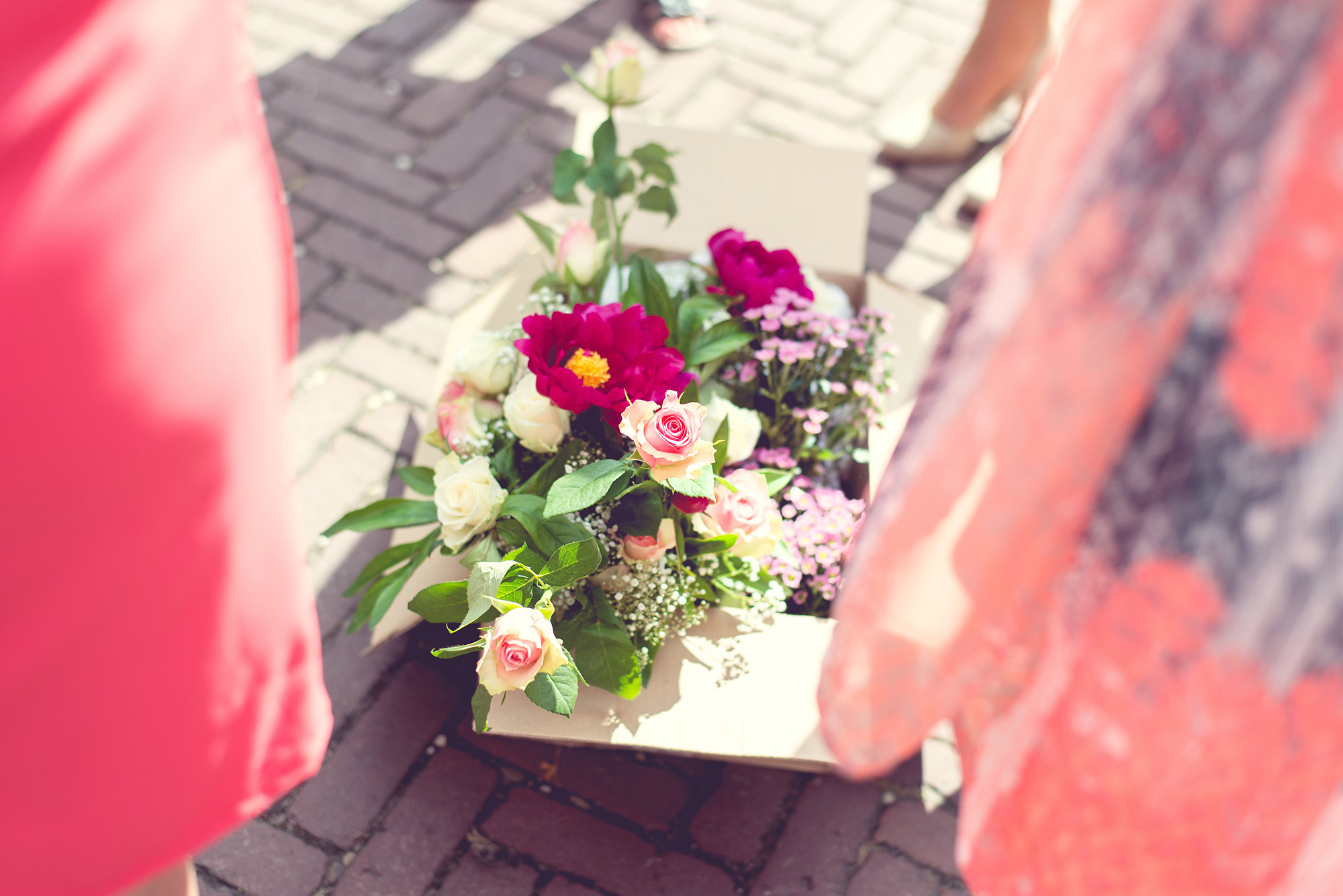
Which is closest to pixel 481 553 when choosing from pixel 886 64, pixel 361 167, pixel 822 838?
pixel 822 838

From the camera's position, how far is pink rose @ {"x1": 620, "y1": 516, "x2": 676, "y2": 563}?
1.29m

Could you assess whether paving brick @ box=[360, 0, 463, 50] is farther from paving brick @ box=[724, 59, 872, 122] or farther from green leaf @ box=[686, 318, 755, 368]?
green leaf @ box=[686, 318, 755, 368]

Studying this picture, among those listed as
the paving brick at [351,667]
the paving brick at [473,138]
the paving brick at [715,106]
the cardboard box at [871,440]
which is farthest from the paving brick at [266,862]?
the paving brick at [715,106]

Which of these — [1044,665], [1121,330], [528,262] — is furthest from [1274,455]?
[528,262]

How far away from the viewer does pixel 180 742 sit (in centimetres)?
74

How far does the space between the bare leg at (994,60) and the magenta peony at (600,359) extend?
1.62 m

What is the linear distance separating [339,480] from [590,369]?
913mm

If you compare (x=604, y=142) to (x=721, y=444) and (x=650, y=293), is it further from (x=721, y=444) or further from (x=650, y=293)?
(x=721, y=444)

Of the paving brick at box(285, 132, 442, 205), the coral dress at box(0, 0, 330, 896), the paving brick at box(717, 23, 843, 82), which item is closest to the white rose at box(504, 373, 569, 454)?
the coral dress at box(0, 0, 330, 896)

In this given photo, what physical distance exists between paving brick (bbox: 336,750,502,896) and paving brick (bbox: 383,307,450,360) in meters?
0.94

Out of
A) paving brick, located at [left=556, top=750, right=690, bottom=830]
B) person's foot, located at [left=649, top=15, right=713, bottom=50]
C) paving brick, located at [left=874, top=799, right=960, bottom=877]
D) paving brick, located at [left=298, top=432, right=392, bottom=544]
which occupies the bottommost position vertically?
paving brick, located at [left=874, top=799, right=960, bottom=877]

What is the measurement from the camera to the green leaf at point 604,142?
4.98ft

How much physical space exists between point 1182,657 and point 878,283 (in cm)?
132

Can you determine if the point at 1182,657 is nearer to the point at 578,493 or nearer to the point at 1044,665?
the point at 1044,665
